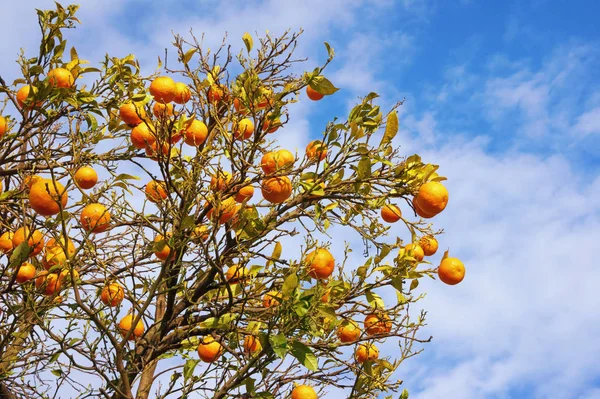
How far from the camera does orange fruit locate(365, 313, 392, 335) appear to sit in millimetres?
4293

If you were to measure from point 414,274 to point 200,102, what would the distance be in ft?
7.21

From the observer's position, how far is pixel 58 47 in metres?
4.74

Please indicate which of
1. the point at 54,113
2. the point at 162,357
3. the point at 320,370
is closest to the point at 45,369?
the point at 162,357

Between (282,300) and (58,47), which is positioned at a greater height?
(58,47)

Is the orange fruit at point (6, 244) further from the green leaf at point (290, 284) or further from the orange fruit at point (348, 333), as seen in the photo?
the orange fruit at point (348, 333)

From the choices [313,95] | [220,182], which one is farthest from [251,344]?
[313,95]

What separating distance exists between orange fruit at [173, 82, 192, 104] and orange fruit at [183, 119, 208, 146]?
1.65 ft

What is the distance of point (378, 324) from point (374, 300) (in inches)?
11.1

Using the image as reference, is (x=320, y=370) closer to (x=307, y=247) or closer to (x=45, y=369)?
(x=307, y=247)

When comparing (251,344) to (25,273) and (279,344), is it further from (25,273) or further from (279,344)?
(25,273)

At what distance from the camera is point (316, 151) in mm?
3695

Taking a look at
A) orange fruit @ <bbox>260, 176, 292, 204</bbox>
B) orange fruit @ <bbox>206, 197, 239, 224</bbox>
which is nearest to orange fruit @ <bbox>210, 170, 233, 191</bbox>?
orange fruit @ <bbox>206, 197, 239, 224</bbox>

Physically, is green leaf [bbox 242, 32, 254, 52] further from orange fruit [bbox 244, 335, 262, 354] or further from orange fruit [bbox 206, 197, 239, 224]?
orange fruit [bbox 244, 335, 262, 354]

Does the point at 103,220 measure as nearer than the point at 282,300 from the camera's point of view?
No
